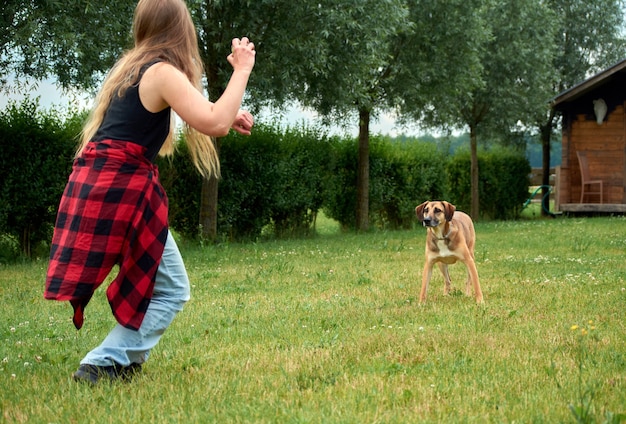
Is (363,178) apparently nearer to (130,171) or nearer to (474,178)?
(474,178)

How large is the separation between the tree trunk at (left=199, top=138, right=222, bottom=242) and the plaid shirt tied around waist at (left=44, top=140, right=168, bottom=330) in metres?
11.9

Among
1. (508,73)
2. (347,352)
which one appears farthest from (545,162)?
(347,352)

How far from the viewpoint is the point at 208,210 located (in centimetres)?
1625

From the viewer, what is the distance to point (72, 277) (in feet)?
13.5

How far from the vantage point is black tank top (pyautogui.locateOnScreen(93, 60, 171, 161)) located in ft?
13.4

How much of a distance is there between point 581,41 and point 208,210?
21.2 metres

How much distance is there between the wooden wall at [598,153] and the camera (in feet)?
88.2

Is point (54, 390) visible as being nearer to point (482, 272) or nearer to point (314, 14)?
point (482, 272)

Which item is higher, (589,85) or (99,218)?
(589,85)

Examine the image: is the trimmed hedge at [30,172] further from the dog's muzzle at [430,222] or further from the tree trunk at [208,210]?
the dog's muzzle at [430,222]

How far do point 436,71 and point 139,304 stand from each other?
17410 mm

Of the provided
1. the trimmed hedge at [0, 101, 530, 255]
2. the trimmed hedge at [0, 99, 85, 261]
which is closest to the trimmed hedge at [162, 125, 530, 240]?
the trimmed hedge at [0, 101, 530, 255]

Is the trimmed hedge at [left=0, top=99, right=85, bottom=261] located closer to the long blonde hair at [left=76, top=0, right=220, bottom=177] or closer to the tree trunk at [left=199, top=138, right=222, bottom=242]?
the tree trunk at [left=199, top=138, right=222, bottom=242]

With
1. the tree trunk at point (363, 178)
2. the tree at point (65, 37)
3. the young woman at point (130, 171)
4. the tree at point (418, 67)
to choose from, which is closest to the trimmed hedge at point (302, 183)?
the tree trunk at point (363, 178)
